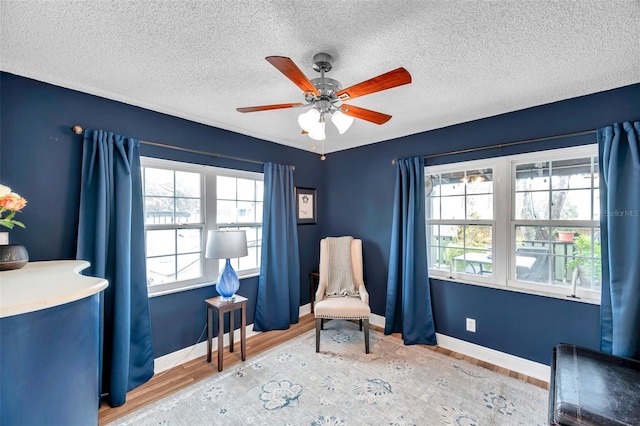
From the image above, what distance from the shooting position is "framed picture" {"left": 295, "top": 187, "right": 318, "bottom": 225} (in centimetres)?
386

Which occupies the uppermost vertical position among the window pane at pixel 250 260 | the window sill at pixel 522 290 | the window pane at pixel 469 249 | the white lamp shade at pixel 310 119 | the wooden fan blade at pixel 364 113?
the wooden fan blade at pixel 364 113

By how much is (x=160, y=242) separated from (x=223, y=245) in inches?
24.8

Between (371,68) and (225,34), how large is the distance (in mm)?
917

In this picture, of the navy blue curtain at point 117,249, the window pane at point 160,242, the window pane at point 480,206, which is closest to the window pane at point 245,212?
the window pane at point 160,242

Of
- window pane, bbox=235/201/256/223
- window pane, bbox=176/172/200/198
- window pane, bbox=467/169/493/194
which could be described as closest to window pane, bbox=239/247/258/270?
window pane, bbox=235/201/256/223

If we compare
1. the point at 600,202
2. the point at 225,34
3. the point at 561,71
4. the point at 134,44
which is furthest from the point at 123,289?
the point at 600,202

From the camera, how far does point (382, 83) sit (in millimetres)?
1401

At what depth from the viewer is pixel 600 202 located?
2119mm

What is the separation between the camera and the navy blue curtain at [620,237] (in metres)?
1.94

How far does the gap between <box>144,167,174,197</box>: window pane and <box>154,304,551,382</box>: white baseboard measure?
155 centimetres

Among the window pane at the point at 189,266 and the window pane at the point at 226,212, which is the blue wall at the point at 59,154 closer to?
the window pane at the point at 189,266

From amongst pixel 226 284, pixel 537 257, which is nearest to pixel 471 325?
pixel 537 257

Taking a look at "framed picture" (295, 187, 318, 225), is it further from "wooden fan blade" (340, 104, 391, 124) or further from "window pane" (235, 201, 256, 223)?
"wooden fan blade" (340, 104, 391, 124)

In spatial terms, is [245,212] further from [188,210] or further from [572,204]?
[572,204]
